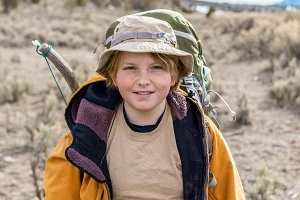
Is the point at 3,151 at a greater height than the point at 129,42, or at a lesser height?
lesser

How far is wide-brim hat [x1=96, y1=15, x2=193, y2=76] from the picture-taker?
7.06 feet

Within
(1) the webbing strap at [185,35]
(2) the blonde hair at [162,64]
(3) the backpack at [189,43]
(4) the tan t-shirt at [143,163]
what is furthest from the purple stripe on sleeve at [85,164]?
(1) the webbing strap at [185,35]

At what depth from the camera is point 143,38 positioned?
2.20 m

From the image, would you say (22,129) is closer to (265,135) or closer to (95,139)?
(265,135)

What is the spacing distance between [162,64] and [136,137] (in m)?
0.38

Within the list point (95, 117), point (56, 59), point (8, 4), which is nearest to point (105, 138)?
point (95, 117)

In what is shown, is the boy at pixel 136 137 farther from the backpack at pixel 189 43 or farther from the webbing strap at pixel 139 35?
the backpack at pixel 189 43

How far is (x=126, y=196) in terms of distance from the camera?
236 cm

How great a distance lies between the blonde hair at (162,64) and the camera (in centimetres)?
224

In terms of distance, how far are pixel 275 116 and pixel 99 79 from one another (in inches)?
196

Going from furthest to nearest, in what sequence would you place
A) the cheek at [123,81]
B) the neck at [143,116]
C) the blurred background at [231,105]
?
the blurred background at [231,105]
the neck at [143,116]
the cheek at [123,81]

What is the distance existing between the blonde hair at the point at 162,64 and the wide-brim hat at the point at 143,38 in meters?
0.04

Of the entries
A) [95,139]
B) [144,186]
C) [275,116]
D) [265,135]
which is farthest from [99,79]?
[275,116]

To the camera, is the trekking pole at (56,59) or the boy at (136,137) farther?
the trekking pole at (56,59)
